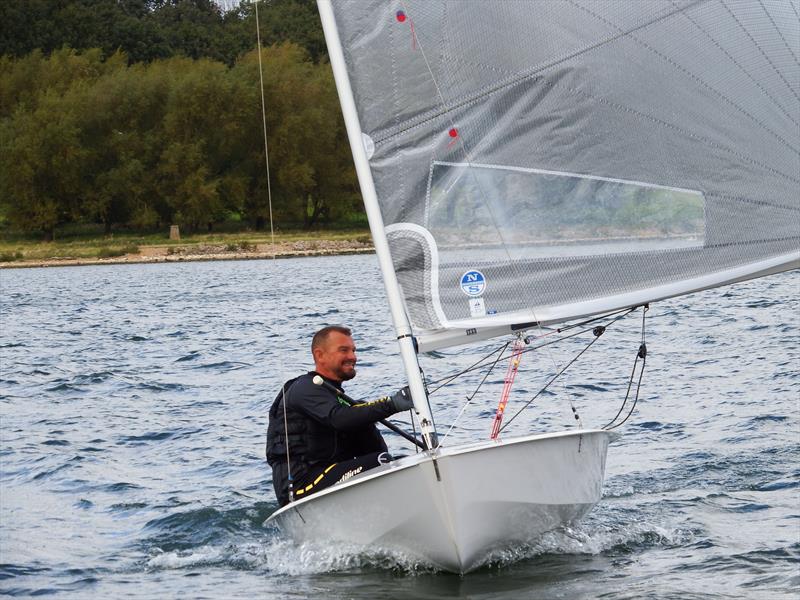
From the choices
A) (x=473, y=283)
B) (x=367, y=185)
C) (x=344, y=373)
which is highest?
(x=367, y=185)

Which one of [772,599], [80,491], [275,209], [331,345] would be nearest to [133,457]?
[80,491]

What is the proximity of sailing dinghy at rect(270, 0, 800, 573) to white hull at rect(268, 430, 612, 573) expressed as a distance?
0.05 ft

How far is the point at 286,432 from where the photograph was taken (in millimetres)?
6855

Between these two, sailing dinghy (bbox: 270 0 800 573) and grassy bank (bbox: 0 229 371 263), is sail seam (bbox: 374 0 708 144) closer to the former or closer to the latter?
sailing dinghy (bbox: 270 0 800 573)

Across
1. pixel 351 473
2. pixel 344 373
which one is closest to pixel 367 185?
pixel 344 373

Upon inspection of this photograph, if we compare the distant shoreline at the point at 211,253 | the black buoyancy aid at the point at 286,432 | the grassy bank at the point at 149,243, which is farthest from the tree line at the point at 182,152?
the black buoyancy aid at the point at 286,432

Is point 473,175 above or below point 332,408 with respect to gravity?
above

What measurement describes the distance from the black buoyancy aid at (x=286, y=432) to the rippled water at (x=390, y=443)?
0.49m

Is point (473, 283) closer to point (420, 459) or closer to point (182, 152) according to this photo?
point (420, 459)

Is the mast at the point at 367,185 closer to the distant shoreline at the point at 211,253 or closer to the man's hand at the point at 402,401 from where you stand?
the man's hand at the point at 402,401

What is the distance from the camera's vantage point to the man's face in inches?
265

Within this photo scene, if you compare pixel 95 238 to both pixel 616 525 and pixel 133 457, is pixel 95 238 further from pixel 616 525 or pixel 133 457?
pixel 616 525

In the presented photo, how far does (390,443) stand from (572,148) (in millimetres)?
4608

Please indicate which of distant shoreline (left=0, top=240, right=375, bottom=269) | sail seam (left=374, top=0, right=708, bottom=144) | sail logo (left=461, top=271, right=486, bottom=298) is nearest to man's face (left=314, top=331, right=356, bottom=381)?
sail logo (left=461, top=271, right=486, bottom=298)
